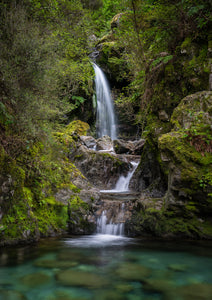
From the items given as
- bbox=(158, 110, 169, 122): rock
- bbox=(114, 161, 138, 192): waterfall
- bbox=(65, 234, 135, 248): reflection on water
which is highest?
bbox=(158, 110, 169, 122): rock

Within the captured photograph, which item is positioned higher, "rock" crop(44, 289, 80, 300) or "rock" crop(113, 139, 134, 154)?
"rock" crop(113, 139, 134, 154)

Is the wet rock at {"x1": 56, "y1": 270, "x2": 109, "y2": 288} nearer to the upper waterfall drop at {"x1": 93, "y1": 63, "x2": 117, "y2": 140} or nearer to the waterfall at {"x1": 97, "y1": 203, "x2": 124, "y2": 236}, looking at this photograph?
the waterfall at {"x1": 97, "y1": 203, "x2": 124, "y2": 236}

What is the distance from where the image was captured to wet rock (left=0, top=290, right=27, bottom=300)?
98.7 inches

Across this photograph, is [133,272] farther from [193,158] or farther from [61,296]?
[193,158]

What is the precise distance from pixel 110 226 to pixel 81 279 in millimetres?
2921

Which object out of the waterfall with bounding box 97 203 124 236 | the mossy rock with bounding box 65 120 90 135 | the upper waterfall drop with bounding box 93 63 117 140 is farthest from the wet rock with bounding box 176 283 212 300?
the upper waterfall drop with bounding box 93 63 117 140

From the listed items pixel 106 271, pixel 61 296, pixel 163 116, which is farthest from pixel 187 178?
pixel 61 296

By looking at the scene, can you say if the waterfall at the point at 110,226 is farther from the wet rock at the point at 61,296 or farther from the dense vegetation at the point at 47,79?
the wet rock at the point at 61,296

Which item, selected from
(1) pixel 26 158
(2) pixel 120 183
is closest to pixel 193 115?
(1) pixel 26 158

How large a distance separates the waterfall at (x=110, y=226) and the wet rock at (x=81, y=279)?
102 inches

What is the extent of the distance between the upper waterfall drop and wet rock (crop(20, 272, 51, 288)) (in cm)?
1479

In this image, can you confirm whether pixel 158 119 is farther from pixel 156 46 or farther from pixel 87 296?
pixel 87 296

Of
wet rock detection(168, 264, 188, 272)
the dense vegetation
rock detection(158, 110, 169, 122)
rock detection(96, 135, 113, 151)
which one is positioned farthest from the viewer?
rock detection(96, 135, 113, 151)

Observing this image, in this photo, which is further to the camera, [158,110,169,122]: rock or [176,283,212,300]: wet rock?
[158,110,169,122]: rock
